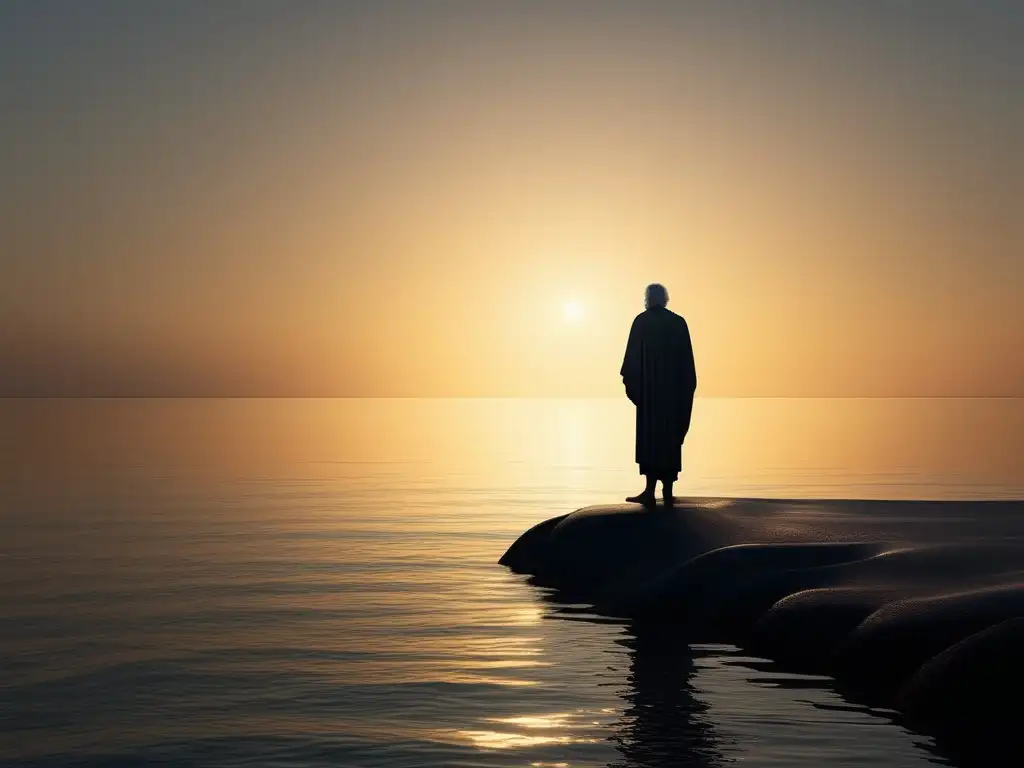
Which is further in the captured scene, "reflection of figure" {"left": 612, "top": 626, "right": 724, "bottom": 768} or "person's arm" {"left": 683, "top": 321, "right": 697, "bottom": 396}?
"person's arm" {"left": 683, "top": 321, "right": 697, "bottom": 396}

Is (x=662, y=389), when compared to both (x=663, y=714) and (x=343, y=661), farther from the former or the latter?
(x=663, y=714)

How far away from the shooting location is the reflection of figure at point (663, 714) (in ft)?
34.2

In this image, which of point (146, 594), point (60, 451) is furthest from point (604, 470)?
point (146, 594)

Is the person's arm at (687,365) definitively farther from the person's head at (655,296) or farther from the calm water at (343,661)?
the calm water at (343,661)

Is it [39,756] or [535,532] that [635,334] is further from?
[39,756]

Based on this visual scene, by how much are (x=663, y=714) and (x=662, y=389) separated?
9.99 m

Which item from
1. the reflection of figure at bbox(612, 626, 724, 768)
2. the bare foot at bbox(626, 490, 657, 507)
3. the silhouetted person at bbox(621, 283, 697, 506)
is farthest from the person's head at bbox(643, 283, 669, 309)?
the reflection of figure at bbox(612, 626, 724, 768)

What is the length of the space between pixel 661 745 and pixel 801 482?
3969 centimetres

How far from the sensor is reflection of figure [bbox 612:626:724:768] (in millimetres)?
10414

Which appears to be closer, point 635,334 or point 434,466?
point 635,334

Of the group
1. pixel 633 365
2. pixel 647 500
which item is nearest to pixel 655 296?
pixel 633 365

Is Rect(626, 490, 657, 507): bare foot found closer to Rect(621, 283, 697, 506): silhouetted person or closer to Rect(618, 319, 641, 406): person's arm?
Rect(621, 283, 697, 506): silhouetted person

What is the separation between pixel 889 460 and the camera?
66625mm

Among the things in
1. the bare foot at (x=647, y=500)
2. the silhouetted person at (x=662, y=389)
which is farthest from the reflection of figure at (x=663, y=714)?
the silhouetted person at (x=662, y=389)
